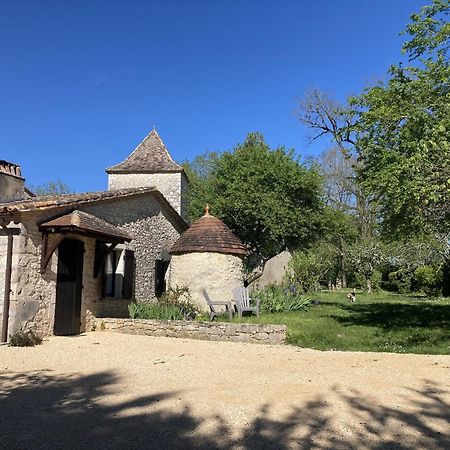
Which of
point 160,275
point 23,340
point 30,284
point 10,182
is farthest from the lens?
point 160,275

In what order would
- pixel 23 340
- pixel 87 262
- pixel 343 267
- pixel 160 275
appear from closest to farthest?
pixel 23 340, pixel 87 262, pixel 160 275, pixel 343 267

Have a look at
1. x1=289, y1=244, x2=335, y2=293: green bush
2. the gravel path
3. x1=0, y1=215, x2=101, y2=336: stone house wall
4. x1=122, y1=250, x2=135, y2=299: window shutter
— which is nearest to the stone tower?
x1=289, y1=244, x2=335, y2=293: green bush

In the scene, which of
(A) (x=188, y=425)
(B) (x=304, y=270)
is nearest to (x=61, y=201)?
(A) (x=188, y=425)

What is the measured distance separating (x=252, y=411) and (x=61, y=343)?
6801mm

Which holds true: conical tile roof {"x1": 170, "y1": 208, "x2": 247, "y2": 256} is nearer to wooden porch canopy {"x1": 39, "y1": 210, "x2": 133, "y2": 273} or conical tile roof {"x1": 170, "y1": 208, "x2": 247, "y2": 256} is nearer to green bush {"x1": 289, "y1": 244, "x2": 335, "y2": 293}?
wooden porch canopy {"x1": 39, "y1": 210, "x2": 133, "y2": 273}

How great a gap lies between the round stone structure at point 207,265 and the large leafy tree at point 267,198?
4.50 meters

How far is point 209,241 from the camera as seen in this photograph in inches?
605

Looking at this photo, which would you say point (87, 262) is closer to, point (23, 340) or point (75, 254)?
point (75, 254)

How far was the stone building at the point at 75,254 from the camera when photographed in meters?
10.5

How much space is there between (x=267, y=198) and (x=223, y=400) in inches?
584

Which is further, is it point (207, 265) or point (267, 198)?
point (267, 198)

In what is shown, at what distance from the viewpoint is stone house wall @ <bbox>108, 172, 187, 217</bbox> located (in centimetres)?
2461

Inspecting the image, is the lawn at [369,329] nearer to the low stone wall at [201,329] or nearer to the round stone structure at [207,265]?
the low stone wall at [201,329]

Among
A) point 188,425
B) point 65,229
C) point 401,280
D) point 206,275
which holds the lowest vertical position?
point 188,425
